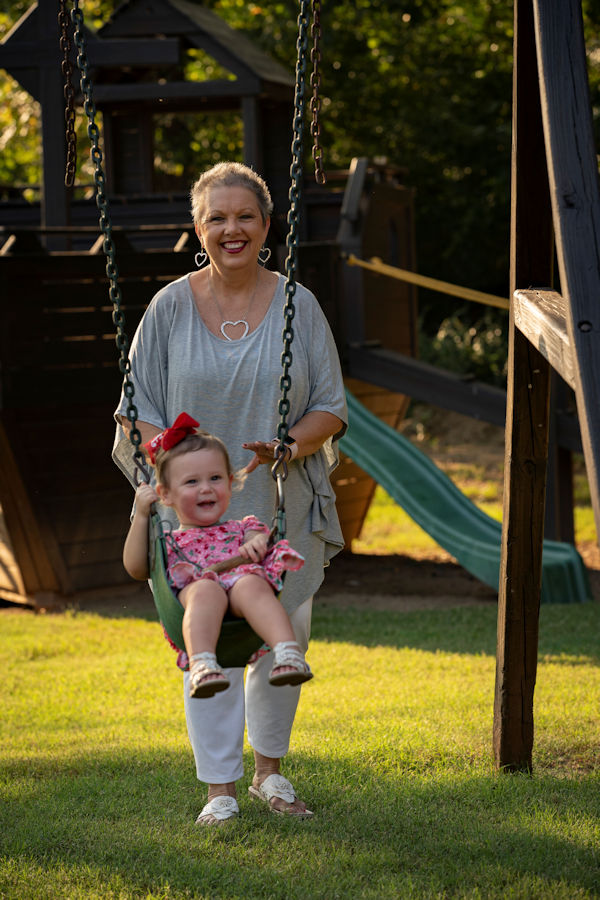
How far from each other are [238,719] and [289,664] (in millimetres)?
622

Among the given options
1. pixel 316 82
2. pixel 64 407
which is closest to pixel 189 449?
pixel 316 82

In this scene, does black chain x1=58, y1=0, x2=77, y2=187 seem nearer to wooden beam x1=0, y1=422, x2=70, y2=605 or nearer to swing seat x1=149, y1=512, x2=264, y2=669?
swing seat x1=149, y1=512, x2=264, y2=669

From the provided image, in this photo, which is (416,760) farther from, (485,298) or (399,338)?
(399,338)

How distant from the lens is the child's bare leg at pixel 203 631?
3088 millimetres

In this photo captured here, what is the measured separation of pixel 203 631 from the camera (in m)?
3.18

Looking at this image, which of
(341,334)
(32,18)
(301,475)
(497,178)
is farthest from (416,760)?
(497,178)

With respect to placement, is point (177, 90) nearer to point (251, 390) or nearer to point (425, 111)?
point (251, 390)

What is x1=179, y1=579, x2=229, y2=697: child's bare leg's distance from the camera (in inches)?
Answer: 122

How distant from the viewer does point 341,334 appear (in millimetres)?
9906

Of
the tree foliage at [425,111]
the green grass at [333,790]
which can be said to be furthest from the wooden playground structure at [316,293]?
the tree foliage at [425,111]

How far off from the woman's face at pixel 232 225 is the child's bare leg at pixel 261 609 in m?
1.05

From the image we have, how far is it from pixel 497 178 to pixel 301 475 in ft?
58.5

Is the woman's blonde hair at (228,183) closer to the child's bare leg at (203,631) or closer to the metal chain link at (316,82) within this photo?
the metal chain link at (316,82)

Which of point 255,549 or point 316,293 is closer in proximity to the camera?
point 255,549
